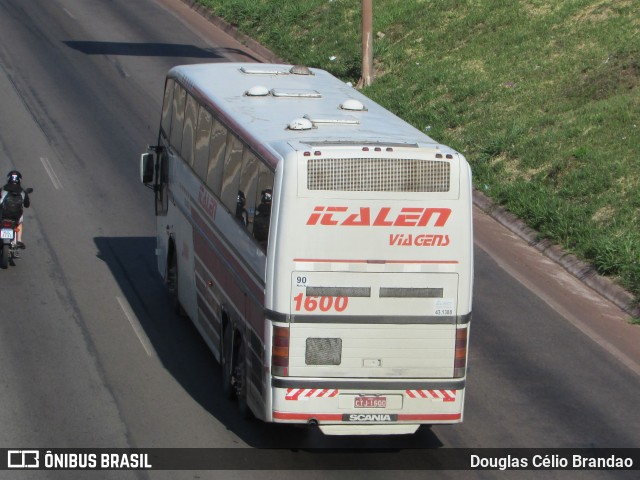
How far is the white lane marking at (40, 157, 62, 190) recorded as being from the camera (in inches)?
987

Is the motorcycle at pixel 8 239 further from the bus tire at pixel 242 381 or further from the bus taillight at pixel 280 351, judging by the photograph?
the bus taillight at pixel 280 351

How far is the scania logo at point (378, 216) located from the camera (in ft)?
41.4

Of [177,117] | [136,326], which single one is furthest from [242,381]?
[177,117]

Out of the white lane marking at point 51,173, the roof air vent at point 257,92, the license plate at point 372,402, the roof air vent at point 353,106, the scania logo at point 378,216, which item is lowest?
the white lane marking at point 51,173

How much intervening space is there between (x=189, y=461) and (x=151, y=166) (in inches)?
302

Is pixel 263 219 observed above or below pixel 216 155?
above

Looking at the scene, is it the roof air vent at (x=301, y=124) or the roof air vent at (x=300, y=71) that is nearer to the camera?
the roof air vent at (x=301, y=124)

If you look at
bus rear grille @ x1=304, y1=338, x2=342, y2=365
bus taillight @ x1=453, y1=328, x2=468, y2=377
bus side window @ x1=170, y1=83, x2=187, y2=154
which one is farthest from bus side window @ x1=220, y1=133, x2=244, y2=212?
bus taillight @ x1=453, y1=328, x2=468, y2=377

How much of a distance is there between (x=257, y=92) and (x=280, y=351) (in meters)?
4.55

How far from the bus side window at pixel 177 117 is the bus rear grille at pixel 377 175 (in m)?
5.83

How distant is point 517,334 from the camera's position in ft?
59.6

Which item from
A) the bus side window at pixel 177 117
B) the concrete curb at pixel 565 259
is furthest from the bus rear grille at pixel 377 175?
the concrete curb at pixel 565 259

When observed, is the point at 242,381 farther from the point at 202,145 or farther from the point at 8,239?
the point at 8,239

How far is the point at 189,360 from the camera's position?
54.8ft
